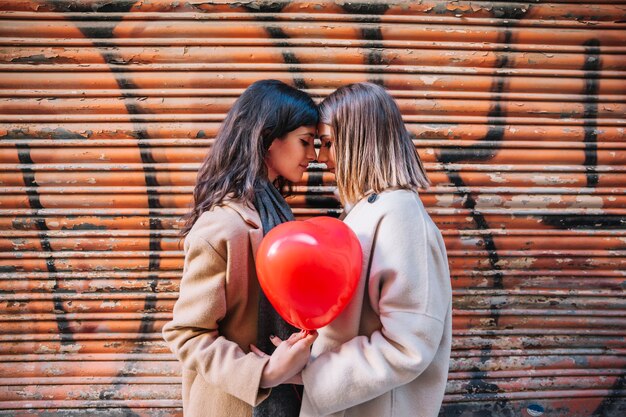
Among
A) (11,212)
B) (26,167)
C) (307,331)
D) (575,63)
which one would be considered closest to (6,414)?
(11,212)

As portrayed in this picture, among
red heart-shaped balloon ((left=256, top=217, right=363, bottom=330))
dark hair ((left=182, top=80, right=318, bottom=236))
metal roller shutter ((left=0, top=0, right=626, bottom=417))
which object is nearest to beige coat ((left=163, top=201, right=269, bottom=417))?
dark hair ((left=182, top=80, right=318, bottom=236))

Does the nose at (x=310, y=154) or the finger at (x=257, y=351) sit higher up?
the nose at (x=310, y=154)

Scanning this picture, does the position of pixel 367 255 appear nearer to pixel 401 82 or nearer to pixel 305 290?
pixel 305 290

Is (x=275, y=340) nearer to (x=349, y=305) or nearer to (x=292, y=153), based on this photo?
(x=349, y=305)

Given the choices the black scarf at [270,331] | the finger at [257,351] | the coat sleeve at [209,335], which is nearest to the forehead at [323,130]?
the black scarf at [270,331]

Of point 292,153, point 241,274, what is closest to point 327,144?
point 292,153

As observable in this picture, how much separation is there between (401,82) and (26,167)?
8.44ft

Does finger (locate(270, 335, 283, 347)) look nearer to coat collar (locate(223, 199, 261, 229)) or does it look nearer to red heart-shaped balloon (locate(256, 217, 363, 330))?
red heart-shaped balloon (locate(256, 217, 363, 330))

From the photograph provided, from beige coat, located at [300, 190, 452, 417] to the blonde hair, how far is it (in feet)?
0.26

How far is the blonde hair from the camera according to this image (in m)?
1.50

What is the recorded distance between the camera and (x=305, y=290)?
1.19m

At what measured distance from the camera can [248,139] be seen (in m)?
1.60

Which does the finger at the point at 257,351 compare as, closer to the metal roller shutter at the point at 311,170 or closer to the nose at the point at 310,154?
the nose at the point at 310,154

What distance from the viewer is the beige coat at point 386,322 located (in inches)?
51.6
